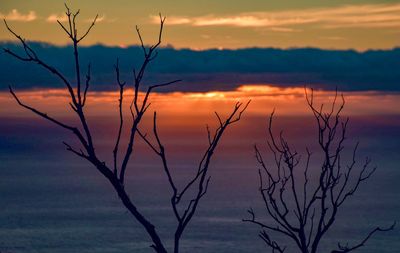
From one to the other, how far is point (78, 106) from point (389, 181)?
201m

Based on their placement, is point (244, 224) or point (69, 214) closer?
point (244, 224)

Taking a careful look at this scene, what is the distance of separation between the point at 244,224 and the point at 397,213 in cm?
2760

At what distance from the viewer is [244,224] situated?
99.7 m

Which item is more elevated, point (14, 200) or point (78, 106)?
point (78, 106)

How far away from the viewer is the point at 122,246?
82.3 meters

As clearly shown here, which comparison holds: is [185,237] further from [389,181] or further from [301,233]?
[389,181]

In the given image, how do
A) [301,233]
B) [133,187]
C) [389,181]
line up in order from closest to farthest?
[301,233] → [133,187] → [389,181]

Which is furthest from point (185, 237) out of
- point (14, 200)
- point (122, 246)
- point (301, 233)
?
point (301, 233)

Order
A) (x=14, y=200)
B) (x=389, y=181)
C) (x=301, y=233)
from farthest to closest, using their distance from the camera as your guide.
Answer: (x=389, y=181) < (x=14, y=200) < (x=301, y=233)

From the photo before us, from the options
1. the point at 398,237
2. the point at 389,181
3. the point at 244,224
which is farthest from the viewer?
the point at 389,181

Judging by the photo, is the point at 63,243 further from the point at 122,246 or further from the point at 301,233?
the point at 301,233

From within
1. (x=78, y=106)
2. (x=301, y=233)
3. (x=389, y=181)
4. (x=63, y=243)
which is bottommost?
(x=389, y=181)

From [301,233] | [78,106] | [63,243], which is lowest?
[63,243]

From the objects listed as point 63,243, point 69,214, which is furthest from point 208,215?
point 63,243
